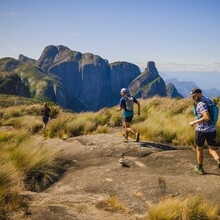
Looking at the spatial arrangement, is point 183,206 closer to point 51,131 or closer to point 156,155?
point 156,155

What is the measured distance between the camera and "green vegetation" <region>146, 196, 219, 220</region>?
4.71m

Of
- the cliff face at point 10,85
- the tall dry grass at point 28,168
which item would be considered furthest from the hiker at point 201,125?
the cliff face at point 10,85

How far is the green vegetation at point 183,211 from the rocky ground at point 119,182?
484 mm

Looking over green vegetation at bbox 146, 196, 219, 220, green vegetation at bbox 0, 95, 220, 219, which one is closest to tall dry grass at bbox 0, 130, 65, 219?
green vegetation at bbox 0, 95, 220, 219

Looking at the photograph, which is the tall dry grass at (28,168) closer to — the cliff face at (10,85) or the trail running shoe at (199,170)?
the trail running shoe at (199,170)

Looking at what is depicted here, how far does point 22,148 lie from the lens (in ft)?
26.4

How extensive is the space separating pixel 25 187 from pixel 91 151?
3.04m

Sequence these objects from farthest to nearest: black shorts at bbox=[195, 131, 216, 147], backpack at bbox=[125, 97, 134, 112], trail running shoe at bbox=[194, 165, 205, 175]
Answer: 1. backpack at bbox=[125, 97, 134, 112]
2. black shorts at bbox=[195, 131, 216, 147]
3. trail running shoe at bbox=[194, 165, 205, 175]

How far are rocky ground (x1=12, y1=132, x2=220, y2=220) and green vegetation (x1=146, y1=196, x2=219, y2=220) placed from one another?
48 centimetres

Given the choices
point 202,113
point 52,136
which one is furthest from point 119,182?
point 52,136

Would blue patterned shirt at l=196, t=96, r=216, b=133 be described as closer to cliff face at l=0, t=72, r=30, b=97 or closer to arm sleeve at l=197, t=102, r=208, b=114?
arm sleeve at l=197, t=102, r=208, b=114

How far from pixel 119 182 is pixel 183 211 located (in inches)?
87.6

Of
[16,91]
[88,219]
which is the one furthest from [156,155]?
[16,91]

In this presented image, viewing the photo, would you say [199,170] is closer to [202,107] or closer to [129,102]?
[202,107]
